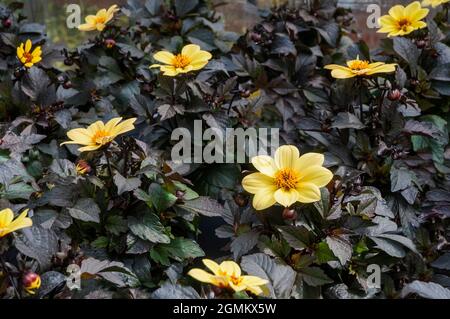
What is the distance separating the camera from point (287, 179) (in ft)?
3.68

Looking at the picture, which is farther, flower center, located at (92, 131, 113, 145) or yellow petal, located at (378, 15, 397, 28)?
yellow petal, located at (378, 15, 397, 28)

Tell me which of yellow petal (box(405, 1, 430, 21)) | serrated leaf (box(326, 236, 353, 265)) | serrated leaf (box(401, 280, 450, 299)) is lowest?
serrated leaf (box(401, 280, 450, 299))

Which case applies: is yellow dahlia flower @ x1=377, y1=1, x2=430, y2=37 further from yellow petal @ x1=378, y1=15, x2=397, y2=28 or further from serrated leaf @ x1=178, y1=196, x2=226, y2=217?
serrated leaf @ x1=178, y1=196, x2=226, y2=217

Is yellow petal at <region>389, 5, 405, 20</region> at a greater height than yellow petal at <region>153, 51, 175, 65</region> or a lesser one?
greater

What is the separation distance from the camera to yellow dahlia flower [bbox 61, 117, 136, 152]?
118cm

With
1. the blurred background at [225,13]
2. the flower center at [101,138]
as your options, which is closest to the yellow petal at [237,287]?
the flower center at [101,138]

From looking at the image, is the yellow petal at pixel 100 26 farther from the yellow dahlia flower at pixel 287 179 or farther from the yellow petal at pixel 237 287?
the yellow petal at pixel 237 287

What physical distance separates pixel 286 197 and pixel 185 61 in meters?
0.60

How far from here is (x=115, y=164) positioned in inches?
50.6

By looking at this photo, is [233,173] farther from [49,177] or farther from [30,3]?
[30,3]

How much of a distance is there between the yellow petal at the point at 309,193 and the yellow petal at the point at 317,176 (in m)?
0.02

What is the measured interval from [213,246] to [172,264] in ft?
1.17

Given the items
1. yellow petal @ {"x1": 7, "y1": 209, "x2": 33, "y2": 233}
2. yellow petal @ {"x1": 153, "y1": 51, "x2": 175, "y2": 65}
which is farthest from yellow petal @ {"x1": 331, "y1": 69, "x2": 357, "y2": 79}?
yellow petal @ {"x1": 7, "y1": 209, "x2": 33, "y2": 233}
